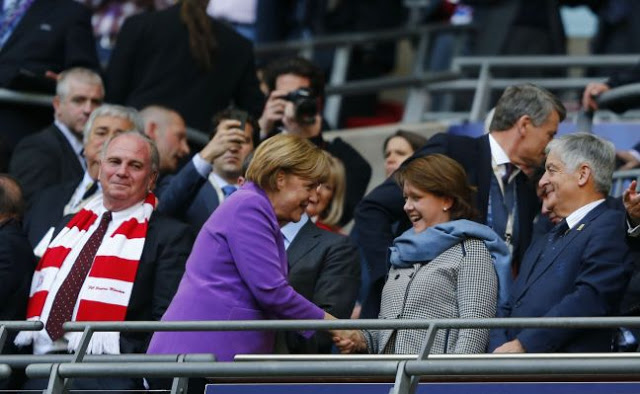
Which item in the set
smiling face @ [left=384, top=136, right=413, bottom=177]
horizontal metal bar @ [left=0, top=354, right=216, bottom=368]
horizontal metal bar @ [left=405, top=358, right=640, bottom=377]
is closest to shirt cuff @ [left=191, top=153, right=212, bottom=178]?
smiling face @ [left=384, top=136, right=413, bottom=177]

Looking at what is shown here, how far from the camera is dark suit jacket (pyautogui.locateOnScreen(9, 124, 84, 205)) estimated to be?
10.6 meters

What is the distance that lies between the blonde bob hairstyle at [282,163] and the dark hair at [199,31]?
370 centimetres

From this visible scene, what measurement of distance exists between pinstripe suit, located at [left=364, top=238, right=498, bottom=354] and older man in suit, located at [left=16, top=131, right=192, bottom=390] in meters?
1.18

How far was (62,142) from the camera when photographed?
35.3 feet

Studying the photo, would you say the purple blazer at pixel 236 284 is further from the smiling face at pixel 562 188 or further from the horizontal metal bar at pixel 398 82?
the horizontal metal bar at pixel 398 82

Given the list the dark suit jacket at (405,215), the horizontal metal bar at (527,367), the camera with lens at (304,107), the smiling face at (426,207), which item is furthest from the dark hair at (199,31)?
the horizontal metal bar at (527,367)

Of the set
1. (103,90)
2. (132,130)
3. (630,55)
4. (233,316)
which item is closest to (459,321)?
(233,316)

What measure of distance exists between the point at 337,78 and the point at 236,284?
791 centimetres

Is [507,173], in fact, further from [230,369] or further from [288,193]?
[230,369]

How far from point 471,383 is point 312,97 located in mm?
3916

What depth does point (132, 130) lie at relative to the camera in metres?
9.70

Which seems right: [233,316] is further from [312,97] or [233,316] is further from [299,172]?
[312,97]

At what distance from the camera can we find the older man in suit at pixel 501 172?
29.6 ft

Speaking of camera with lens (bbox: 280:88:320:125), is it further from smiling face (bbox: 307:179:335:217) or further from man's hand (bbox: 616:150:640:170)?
man's hand (bbox: 616:150:640:170)
